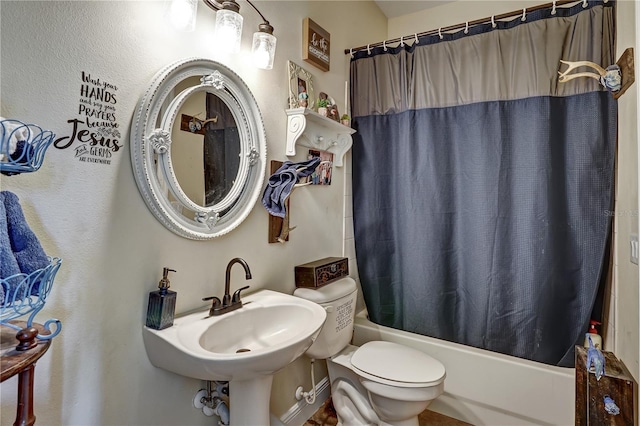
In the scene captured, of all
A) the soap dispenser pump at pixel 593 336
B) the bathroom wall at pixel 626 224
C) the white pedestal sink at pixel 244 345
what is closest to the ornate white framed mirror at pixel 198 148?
the white pedestal sink at pixel 244 345

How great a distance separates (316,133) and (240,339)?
111 cm

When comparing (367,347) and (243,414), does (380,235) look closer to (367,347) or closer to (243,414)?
(367,347)

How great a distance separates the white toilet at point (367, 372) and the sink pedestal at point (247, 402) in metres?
0.47

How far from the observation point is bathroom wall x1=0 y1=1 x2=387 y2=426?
2.57ft

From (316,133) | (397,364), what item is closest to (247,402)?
(397,364)

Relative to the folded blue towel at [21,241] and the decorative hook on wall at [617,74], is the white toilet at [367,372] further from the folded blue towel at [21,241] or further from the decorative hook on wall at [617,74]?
the decorative hook on wall at [617,74]

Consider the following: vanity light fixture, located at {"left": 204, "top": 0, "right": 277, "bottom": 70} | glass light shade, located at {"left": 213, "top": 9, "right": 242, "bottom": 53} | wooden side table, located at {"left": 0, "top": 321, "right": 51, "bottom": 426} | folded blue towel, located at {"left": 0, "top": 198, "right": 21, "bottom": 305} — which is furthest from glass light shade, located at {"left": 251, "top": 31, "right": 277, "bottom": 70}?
wooden side table, located at {"left": 0, "top": 321, "right": 51, "bottom": 426}

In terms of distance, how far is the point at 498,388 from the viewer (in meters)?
1.68

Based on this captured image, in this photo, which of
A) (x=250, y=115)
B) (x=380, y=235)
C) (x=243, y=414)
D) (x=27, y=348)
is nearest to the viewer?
(x=27, y=348)

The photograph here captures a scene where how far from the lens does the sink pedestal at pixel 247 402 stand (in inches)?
44.8

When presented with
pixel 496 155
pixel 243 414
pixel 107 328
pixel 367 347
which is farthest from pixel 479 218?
pixel 107 328

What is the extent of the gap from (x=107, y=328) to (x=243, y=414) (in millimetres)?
548

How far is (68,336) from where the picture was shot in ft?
2.78

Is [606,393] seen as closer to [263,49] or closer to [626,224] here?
[626,224]
